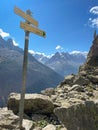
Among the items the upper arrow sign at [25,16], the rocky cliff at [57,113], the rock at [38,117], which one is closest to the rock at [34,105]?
the rocky cliff at [57,113]

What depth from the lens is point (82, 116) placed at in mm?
11227

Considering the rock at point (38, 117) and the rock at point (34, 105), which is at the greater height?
the rock at point (34, 105)

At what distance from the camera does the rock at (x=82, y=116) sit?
36.6 feet

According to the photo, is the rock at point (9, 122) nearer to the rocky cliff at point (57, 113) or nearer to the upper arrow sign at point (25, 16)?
the rocky cliff at point (57, 113)

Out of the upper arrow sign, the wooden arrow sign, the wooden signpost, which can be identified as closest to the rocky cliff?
the wooden signpost

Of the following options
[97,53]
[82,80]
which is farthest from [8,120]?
[97,53]

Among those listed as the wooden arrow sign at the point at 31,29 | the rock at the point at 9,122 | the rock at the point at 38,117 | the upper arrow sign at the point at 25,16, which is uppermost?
the upper arrow sign at the point at 25,16

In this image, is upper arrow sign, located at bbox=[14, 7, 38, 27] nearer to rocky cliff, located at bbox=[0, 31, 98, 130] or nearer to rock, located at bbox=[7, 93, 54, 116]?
rocky cliff, located at bbox=[0, 31, 98, 130]

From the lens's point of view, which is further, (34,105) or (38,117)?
(34,105)

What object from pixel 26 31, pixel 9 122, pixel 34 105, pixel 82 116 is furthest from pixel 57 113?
pixel 34 105

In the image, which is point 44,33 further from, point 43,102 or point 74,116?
point 43,102

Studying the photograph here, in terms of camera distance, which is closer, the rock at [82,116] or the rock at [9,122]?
the rock at [82,116]

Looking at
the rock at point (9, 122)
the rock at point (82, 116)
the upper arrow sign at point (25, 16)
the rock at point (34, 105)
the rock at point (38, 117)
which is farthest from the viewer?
the rock at point (34, 105)

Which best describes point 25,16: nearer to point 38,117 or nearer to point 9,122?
point 9,122
